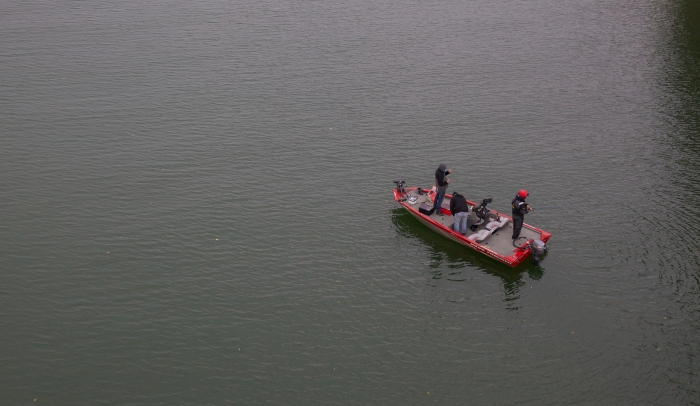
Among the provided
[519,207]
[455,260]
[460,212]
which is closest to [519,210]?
[519,207]

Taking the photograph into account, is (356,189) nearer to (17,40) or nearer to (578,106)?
(578,106)

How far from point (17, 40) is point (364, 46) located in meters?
30.8

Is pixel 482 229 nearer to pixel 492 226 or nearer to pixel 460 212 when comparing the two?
pixel 492 226

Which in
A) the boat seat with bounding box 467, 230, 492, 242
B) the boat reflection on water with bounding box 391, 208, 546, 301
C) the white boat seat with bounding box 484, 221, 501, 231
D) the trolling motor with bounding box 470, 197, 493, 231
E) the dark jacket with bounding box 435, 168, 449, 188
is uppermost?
the dark jacket with bounding box 435, 168, 449, 188

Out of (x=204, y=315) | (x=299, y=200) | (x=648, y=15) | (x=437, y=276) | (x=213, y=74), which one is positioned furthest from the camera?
(x=648, y=15)

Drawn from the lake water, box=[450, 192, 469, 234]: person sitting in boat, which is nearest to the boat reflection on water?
the lake water

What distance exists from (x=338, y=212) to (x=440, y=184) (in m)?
5.89

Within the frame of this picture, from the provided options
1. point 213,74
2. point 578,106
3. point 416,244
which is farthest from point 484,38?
point 416,244

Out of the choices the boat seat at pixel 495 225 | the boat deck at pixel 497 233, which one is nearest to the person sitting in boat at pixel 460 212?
the boat deck at pixel 497 233

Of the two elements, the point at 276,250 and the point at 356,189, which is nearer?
the point at 276,250

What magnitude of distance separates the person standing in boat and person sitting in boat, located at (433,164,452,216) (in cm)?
388

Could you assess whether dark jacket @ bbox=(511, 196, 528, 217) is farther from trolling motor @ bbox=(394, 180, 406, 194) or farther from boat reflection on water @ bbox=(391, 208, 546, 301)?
trolling motor @ bbox=(394, 180, 406, 194)

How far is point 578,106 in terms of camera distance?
46188mm

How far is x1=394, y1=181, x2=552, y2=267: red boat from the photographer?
30781mm
